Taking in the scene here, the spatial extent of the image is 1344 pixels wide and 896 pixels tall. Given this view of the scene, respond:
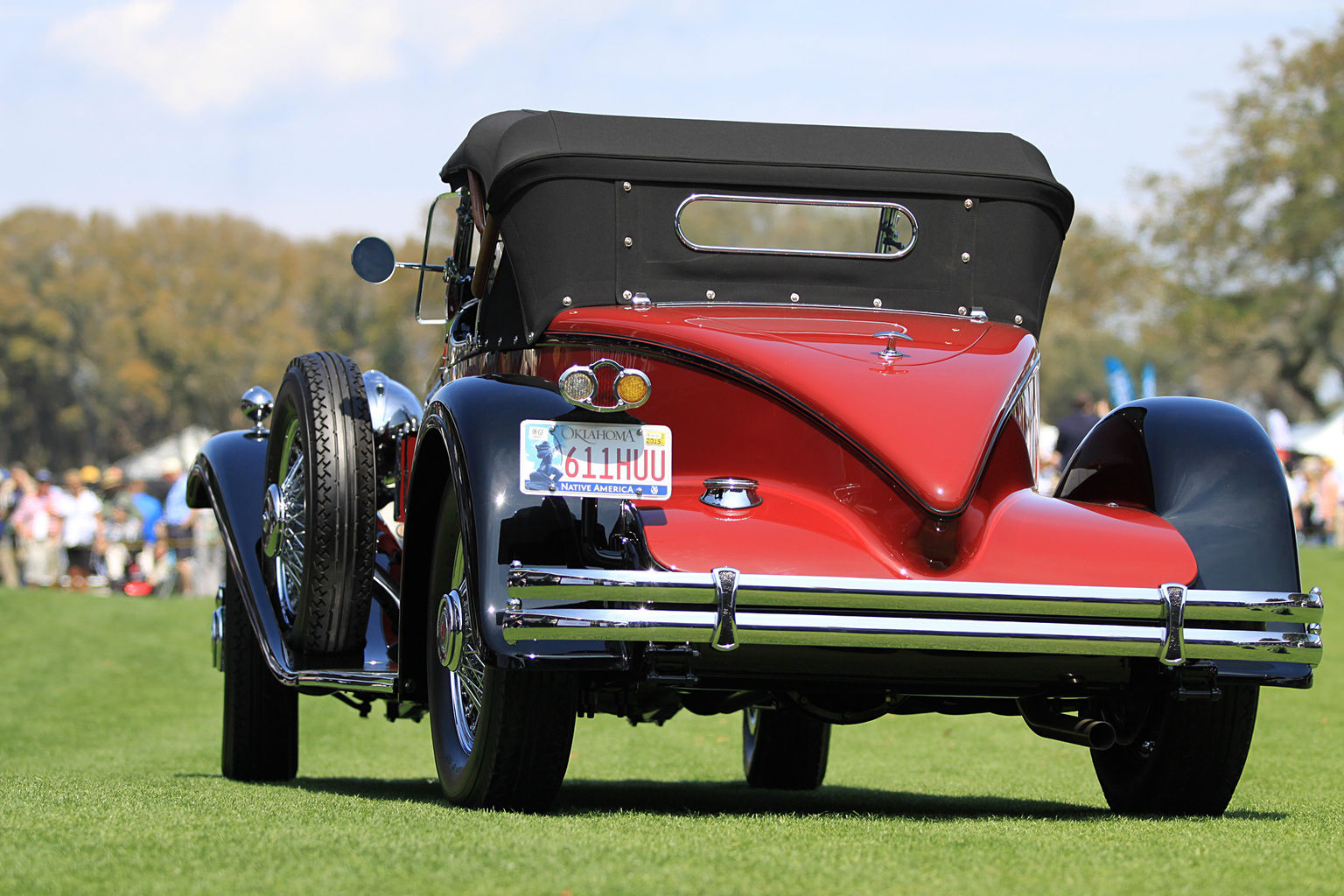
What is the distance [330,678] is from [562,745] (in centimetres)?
135

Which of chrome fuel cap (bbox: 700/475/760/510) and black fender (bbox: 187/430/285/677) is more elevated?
chrome fuel cap (bbox: 700/475/760/510)

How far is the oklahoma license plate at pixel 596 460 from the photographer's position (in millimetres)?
3801

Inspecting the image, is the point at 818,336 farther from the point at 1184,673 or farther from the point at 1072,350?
the point at 1072,350

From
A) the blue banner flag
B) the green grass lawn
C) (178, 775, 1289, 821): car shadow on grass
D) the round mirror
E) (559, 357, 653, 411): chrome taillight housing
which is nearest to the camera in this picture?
the green grass lawn

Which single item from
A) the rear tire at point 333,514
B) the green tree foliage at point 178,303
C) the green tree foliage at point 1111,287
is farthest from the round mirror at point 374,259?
the green tree foliage at point 178,303

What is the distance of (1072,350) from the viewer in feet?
213

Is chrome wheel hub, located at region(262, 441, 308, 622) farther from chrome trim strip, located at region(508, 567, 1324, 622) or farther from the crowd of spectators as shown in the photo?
the crowd of spectators

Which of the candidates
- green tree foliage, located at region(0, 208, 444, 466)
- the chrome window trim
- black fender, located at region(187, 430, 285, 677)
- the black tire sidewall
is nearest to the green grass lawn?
the black tire sidewall

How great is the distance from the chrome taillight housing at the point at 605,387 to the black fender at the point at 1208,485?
149cm

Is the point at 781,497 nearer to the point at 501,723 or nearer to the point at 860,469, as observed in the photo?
the point at 860,469

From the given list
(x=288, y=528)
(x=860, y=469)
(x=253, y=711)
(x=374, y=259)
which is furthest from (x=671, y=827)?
(x=374, y=259)

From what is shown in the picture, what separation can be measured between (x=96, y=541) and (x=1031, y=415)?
1841 centimetres

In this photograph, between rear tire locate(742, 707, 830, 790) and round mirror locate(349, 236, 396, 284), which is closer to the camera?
round mirror locate(349, 236, 396, 284)

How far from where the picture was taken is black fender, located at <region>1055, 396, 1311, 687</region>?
3.93 metres
